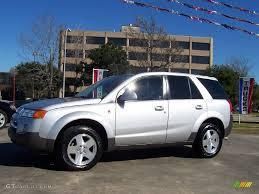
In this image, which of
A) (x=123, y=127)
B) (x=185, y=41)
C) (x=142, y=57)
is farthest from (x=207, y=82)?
(x=185, y=41)

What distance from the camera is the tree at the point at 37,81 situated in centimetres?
5072

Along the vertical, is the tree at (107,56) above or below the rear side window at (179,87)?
above

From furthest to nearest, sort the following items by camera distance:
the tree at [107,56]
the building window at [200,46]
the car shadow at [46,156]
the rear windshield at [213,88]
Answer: the building window at [200,46], the tree at [107,56], the rear windshield at [213,88], the car shadow at [46,156]

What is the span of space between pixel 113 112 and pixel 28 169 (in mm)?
1679

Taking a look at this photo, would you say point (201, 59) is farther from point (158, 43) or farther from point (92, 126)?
point (92, 126)

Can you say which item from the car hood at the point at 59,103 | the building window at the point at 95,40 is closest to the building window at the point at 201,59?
the building window at the point at 95,40

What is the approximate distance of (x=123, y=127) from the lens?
8242 mm

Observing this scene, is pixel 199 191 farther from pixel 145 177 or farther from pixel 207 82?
pixel 207 82

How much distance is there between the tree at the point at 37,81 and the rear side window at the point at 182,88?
4019 cm

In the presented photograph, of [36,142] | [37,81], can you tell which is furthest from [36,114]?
[37,81]

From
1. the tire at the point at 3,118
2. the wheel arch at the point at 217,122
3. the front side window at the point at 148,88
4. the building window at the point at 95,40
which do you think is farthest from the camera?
the building window at the point at 95,40

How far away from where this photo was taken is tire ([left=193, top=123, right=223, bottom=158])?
9391mm

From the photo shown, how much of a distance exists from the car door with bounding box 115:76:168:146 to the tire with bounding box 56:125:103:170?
0.46 meters

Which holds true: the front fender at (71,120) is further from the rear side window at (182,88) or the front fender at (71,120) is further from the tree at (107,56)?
the tree at (107,56)
